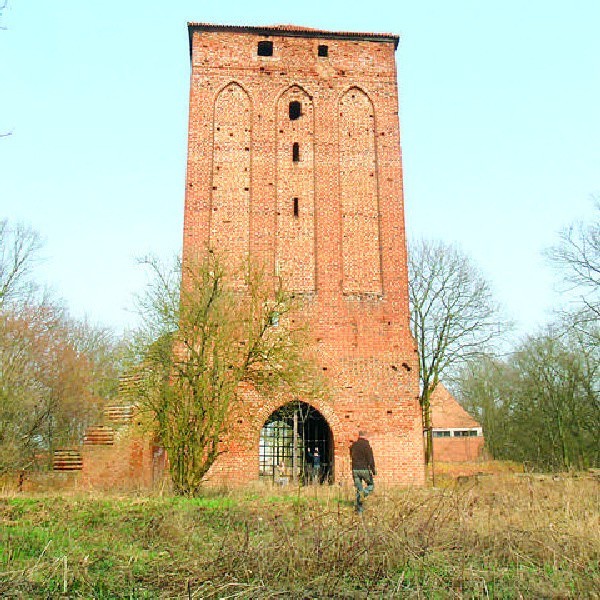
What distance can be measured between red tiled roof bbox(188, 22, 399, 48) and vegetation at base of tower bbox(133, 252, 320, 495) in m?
7.87

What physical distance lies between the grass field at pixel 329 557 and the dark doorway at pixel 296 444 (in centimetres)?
760

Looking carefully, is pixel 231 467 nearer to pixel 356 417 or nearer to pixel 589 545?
pixel 356 417

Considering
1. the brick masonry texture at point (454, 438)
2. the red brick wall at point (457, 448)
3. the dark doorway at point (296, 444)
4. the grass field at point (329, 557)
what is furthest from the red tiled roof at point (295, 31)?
the red brick wall at point (457, 448)

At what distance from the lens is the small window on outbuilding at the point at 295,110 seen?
17.0m

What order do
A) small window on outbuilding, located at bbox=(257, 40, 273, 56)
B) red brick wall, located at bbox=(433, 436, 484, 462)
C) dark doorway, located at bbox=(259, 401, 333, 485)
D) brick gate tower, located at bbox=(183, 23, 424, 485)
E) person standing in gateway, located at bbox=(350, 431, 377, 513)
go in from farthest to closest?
red brick wall, located at bbox=(433, 436, 484, 462)
small window on outbuilding, located at bbox=(257, 40, 273, 56)
dark doorway, located at bbox=(259, 401, 333, 485)
brick gate tower, located at bbox=(183, 23, 424, 485)
person standing in gateway, located at bbox=(350, 431, 377, 513)

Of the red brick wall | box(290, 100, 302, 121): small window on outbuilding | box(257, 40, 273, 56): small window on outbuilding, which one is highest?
box(257, 40, 273, 56): small window on outbuilding

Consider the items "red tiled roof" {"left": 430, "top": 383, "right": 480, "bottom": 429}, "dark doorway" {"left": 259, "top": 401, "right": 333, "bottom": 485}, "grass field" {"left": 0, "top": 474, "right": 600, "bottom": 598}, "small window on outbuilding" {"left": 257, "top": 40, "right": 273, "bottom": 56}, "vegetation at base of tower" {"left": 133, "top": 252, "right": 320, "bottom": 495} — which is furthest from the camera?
"red tiled roof" {"left": 430, "top": 383, "right": 480, "bottom": 429}

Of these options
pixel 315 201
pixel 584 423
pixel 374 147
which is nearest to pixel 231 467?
pixel 315 201

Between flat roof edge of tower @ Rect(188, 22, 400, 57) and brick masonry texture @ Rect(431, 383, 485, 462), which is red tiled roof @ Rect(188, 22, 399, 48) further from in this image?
brick masonry texture @ Rect(431, 383, 485, 462)

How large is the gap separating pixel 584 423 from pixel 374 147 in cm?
1459

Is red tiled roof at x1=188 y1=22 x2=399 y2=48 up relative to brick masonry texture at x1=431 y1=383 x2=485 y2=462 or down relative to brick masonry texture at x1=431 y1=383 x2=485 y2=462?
up

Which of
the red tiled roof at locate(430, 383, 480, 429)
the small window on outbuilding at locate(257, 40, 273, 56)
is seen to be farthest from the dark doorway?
the red tiled roof at locate(430, 383, 480, 429)

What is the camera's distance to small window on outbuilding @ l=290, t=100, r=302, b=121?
55.8 feet

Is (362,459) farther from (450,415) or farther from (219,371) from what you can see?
(450,415)
